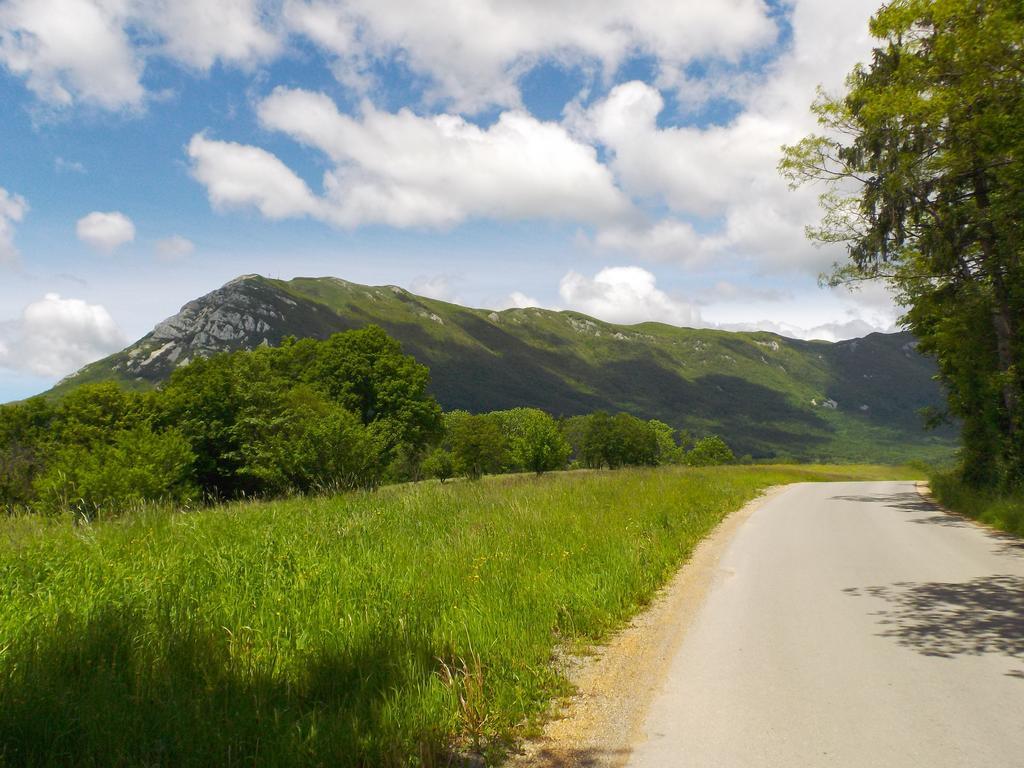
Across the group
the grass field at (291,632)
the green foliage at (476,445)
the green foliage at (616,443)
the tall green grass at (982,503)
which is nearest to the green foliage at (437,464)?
the green foliage at (476,445)

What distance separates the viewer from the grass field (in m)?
3.40

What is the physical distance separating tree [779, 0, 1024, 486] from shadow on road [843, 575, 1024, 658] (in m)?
9.56

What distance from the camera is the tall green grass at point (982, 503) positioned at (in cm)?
1254

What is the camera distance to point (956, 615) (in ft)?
21.2

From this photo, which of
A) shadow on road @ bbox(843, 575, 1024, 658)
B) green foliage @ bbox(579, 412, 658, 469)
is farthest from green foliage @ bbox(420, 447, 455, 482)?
shadow on road @ bbox(843, 575, 1024, 658)

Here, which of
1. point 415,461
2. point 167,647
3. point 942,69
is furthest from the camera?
point 415,461

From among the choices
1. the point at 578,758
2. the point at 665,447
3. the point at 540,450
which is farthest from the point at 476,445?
the point at 665,447

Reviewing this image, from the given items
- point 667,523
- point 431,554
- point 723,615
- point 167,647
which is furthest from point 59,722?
point 667,523

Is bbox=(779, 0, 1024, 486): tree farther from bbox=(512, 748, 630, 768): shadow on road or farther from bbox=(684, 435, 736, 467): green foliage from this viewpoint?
bbox=(684, 435, 736, 467): green foliage

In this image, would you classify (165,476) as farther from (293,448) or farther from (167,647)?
(167,647)

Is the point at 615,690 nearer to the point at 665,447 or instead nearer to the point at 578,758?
the point at 578,758

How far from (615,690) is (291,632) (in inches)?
103

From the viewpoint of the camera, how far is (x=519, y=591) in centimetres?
641

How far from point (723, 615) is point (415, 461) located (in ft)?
218
